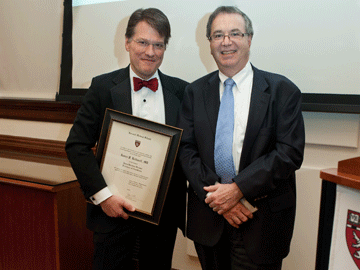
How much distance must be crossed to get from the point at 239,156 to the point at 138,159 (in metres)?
0.44

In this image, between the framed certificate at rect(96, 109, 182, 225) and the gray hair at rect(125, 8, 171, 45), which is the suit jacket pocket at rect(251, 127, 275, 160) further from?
the gray hair at rect(125, 8, 171, 45)

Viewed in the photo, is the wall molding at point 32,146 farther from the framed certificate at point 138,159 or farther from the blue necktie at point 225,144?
the blue necktie at point 225,144

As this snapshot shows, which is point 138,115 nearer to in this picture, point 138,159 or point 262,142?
point 138,159

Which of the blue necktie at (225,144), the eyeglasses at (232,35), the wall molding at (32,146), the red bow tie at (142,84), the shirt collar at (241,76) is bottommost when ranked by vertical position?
the wall molding at (32,146)

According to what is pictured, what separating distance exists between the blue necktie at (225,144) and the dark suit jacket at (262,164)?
0.07 feet

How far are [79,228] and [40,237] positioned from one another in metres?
0.23

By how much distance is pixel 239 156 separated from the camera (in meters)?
1.31

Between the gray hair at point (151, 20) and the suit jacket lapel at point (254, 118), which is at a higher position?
the gray hair at point (151, 20)

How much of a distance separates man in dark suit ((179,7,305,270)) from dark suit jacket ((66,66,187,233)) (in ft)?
0.55

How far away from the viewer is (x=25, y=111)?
2877 millimetres

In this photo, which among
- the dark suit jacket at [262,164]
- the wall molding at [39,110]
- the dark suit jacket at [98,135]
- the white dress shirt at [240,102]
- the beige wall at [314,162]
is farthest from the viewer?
the wall molding at [39,110]

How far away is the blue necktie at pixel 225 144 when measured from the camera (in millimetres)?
1302

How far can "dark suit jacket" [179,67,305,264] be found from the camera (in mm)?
1207

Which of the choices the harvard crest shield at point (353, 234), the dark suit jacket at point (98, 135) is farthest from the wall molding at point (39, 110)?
the harvard crest shield at point (353, 234)
